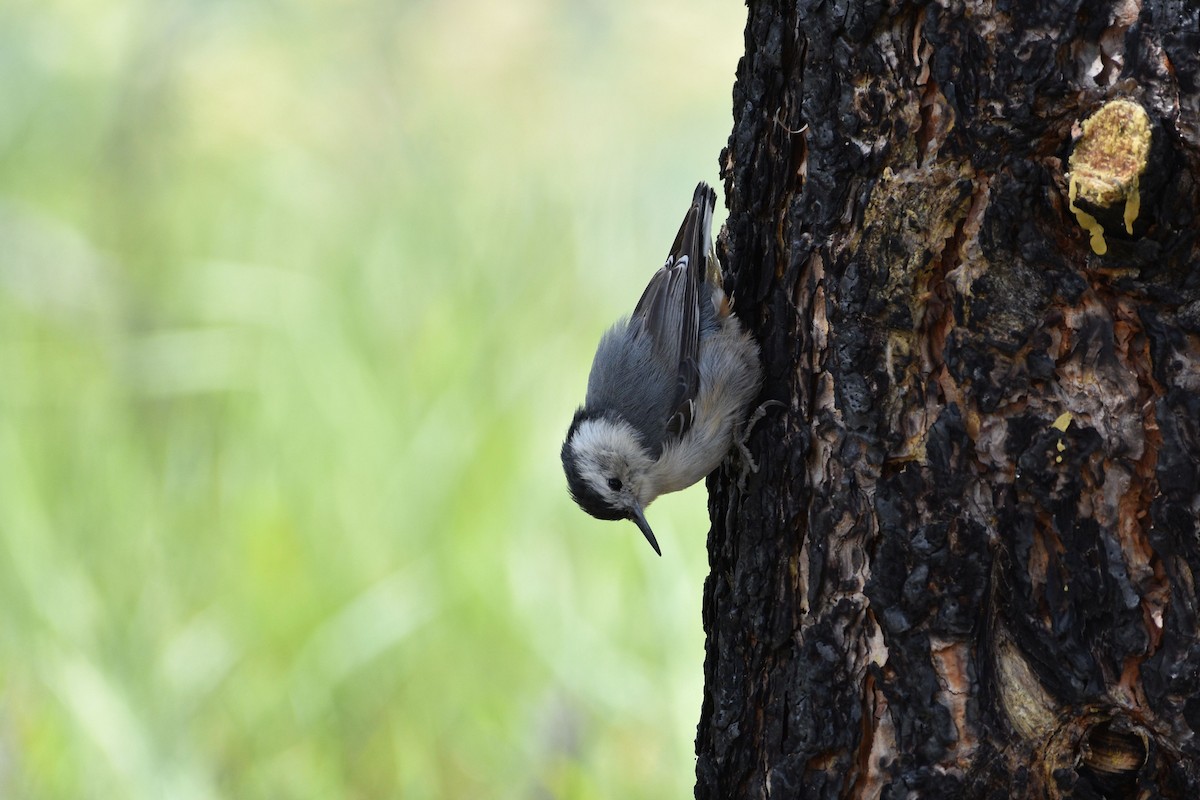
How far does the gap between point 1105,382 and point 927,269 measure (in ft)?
0.96

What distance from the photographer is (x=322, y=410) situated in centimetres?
363

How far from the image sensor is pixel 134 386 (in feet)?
11.9

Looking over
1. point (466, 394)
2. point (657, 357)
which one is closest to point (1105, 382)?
point (657, 357)

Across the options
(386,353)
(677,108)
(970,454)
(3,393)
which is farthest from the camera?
(677,108)

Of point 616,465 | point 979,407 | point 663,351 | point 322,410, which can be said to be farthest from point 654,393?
point 979,407

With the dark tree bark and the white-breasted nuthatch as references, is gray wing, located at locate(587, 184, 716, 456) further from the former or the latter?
the dark tree bark

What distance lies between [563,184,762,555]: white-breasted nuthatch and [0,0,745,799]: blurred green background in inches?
21.1

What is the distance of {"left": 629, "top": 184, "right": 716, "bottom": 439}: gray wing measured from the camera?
111 inches

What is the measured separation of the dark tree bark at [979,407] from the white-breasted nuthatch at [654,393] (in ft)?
2.74

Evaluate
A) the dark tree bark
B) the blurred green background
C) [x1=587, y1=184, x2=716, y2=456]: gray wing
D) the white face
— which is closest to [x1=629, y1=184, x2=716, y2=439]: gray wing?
[x1=587, y1=184, x2=716, y2=456]: gray wing

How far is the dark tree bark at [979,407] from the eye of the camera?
56.1 inches

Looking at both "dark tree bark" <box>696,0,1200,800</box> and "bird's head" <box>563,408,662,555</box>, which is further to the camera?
"bird's head" <box>563,408,662,555</box>

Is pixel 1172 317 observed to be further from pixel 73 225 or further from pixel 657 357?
pixel 73 225

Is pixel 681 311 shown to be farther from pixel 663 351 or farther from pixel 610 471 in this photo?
pixel 610 471
